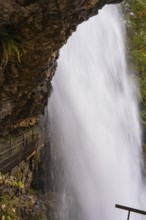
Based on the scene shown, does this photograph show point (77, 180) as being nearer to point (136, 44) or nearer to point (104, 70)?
point (104, 70)

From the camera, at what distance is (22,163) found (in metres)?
9.38

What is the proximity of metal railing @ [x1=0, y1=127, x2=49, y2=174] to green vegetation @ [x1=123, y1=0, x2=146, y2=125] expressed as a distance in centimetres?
1085

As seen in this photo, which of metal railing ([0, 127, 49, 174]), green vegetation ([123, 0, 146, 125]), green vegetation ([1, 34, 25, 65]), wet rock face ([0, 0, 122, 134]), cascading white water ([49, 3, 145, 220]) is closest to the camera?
wet rock face ([0, 0, 122, 134])

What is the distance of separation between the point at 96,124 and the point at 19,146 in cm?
605

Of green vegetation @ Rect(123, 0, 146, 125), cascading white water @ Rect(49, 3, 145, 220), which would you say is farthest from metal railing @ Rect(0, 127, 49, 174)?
green vegetation @ Rect(123, 0, 146, 125)

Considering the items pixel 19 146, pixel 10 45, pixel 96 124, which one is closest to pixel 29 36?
pixel 10 45

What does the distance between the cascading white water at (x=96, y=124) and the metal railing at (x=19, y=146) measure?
126 centimetres

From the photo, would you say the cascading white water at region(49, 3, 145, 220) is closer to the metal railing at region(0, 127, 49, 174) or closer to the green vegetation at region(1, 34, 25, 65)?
the metal railing at region(0, 127, 49, 174)

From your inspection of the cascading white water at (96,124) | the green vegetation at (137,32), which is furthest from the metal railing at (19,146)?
the green vegetation at (137,32)

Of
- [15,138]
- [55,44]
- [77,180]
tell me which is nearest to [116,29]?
[77,180]

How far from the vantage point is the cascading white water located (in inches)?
477

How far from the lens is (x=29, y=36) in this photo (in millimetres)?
5434

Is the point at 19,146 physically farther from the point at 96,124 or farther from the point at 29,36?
the point at 96,124

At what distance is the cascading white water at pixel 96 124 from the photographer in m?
12.1
